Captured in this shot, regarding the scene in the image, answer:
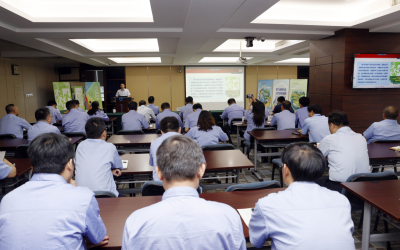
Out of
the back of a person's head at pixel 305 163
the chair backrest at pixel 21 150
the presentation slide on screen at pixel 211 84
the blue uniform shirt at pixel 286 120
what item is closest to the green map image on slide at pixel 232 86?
the presentation slide on screen at pixel 211 84

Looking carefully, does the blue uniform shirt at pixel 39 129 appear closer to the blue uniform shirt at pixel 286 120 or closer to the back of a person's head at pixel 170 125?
the back of a person's head at pixel 170 125

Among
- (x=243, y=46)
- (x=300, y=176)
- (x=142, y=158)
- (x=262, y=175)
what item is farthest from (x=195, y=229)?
(x=243, y=46)

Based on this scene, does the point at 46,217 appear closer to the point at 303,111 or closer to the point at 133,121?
the point at 133,121

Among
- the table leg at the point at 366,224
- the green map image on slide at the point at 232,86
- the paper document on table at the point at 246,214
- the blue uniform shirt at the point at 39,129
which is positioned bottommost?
the table leg at the point at 366,224

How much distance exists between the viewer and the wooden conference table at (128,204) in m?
1.56

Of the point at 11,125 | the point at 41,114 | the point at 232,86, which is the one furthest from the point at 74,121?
the point at 232,86

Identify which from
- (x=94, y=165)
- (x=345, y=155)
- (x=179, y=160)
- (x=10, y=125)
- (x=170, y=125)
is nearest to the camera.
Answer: (x=179, y=160)

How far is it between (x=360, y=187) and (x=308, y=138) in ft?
8.60

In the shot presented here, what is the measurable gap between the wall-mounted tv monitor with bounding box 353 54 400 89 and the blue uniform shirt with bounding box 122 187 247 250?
16.6 feet

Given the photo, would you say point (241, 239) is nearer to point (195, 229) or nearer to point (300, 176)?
point (195, 229)

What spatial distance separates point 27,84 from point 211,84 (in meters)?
7.27

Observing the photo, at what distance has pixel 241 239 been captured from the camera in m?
1.02

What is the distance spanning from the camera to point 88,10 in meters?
4.25

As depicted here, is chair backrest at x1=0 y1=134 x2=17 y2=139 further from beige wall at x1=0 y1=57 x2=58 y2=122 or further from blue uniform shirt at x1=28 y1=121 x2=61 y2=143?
beige wall at x1=0 y1=57 x2=58 y2=122
